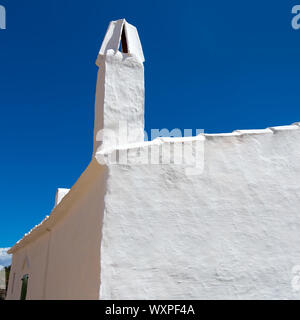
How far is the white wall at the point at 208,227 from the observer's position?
4129 millimetres

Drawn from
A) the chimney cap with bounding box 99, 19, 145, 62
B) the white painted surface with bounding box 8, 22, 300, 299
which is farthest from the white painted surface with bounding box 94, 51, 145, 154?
the white painted surface with bounding box 8, 22, 300, 299

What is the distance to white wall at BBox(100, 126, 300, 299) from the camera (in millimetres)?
4129

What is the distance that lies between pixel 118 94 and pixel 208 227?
2.97m

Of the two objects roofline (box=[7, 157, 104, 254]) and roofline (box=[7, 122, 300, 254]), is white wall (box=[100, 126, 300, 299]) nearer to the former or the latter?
roofline (box=[7, 122, 300, 254])

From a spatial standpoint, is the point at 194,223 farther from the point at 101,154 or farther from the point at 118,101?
the point at 118,101

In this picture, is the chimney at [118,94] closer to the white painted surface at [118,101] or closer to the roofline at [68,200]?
the white painted surface at [118,101]

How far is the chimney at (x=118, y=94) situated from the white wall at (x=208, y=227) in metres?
1.55

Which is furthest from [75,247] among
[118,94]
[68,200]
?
[118,94]

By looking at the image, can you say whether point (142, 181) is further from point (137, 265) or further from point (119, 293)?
point (119, 293)

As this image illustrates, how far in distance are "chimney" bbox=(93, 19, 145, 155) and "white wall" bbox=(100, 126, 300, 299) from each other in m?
1.55

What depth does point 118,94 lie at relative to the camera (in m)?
6.21

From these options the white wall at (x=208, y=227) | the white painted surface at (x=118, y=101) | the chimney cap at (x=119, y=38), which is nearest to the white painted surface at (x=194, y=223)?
the white wall at (x=208, y=227)
